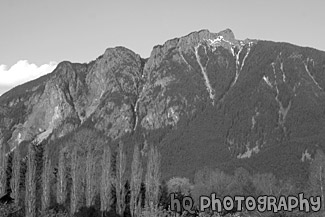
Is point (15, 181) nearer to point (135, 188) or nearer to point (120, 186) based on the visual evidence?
point (120, 186)

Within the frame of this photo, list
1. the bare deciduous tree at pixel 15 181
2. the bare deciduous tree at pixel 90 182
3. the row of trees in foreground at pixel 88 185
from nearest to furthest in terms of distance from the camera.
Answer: the bare deciduous tree at pixel 15 181 < the row of trees in foreground at pixel 88 185 < the bare deciduous tree at pixel 90 182

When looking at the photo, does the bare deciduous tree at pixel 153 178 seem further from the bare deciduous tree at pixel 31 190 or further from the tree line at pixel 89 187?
the bare deciduous tree at pixel 31 190

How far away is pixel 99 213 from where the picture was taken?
244 ft

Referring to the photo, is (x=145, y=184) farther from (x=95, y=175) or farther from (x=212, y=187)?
(x=212, y=187)

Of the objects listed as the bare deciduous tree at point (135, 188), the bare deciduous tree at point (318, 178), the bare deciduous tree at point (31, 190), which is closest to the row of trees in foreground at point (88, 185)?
the bare deciduous tree at point (135, 188)

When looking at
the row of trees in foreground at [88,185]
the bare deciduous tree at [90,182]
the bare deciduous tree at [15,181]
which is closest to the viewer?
the bare deciduous tree at [15,181]

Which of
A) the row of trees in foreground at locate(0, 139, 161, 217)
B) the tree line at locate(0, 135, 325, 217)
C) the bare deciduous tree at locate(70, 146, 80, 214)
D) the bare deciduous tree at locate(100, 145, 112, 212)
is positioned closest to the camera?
the tree line at locate(0, 135, 325, 217)

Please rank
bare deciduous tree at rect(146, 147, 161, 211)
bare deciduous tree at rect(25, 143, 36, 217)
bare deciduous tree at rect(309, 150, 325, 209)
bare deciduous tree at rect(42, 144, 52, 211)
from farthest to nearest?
bare deciduous tree at rect(309, 150, 325, 209), bare deciduous tree at rect(146, 147, 161, 211), bare deciduous tree at rect(42, 144, 52, 211), bare deciduous tree at rect(25, 143, 36, 217)

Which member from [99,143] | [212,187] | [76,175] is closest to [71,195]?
[76,175]

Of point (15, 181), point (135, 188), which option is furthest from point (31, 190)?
point (135, 188)

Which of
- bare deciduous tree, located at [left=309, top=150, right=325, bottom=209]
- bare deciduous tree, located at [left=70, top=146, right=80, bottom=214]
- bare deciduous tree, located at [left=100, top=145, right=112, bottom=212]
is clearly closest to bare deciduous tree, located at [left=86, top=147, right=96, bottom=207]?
bare deciduous tree, located at [left=100, top=145, right=112, bottom=212]

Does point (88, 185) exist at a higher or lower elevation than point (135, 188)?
higher

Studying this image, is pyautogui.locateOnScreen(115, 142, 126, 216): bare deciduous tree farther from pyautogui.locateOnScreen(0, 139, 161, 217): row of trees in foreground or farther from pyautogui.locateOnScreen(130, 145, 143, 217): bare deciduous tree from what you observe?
pyautogui.locateOnScreen(130, 145, 143, 217): bare deciduous tree

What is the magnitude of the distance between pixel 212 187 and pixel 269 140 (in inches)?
4163
